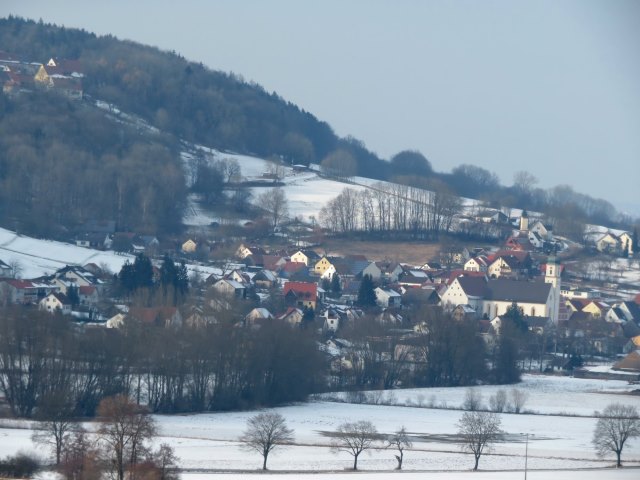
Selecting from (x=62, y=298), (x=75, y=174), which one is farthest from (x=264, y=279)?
(x=75, y=174)

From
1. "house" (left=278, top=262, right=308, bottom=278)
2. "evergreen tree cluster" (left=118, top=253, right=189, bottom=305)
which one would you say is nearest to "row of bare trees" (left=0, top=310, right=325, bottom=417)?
"evergreen tree cluster" (left=118, top=253, right=189, bottom=305)

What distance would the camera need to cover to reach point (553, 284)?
6800 centimetres

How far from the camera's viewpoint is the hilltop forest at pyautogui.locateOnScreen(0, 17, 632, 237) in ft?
259

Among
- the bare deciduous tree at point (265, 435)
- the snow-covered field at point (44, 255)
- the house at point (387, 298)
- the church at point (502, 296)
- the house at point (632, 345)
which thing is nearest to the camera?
the bare deciduous tree at point (265, 435)

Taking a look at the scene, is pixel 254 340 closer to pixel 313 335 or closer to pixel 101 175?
pixel 313 335

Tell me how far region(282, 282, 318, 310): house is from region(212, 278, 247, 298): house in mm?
1841

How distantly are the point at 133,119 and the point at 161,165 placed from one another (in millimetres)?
16405

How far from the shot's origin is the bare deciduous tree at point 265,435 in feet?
103

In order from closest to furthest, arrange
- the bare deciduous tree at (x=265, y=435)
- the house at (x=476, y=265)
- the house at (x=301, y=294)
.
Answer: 1. the bare deciduous tree at (x=265, y=435)
2. the house at (x=301, y=294)
3. the house at (x=476, y=265)

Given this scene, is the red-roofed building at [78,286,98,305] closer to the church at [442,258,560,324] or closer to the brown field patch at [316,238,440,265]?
the church at [442,258,560,324]

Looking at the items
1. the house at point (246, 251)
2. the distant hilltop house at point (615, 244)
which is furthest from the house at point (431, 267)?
the distant hilltop house at point (615, 244)

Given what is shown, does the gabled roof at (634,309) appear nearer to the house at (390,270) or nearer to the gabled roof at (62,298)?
the house at (390,270)

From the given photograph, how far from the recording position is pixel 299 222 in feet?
285

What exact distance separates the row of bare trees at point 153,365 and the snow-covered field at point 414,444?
1.09m
